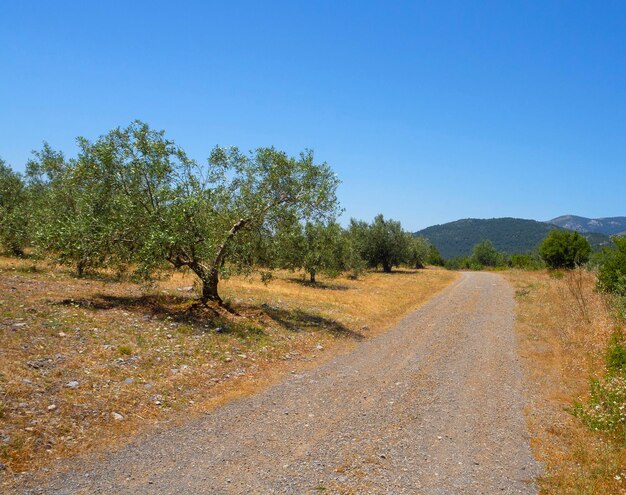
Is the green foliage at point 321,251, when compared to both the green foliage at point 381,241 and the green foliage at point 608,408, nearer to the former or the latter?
the green foliage at point 608,408

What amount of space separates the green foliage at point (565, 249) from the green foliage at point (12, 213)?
197ft

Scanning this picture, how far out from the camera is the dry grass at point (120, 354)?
25.6 feet

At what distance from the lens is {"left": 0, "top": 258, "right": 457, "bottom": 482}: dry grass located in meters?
Result: 7.80

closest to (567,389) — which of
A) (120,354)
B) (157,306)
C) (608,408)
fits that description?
(608,408)

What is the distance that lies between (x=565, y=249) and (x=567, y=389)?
52761 millimetres

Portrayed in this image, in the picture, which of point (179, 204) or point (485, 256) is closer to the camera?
point (179, 204)

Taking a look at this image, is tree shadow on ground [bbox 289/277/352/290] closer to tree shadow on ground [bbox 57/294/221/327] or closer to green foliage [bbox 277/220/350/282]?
green foliage [bbox 277/220/350/282]

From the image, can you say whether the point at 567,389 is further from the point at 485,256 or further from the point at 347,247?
the point at 485,256

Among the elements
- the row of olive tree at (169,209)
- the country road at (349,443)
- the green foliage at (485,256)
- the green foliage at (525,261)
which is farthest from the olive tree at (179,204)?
the green foliage at (485,256)

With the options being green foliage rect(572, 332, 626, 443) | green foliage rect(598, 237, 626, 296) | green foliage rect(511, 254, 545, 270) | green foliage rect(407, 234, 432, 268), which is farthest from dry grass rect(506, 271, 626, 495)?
green foliage rect(511, 254, 545, 270)

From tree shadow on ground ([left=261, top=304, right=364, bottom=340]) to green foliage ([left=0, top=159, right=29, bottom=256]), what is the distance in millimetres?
18074

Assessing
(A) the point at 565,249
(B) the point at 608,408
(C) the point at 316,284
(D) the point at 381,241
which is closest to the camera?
(B) the point at 608,408

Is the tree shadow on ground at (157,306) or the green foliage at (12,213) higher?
the green foliage at (12,213)

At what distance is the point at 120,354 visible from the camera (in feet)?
38.0
